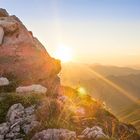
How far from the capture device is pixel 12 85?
28281mm

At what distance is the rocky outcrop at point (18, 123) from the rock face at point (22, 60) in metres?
9.26

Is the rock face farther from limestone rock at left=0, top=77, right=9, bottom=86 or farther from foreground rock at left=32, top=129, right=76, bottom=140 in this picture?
foreground rock at left=32, top=129, right=76, bottom=140

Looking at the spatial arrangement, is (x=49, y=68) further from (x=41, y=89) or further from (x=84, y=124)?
(x=84, y=124)

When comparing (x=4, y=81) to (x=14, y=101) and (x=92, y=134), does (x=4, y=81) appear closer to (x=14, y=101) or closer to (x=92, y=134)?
(x=14, y=101)

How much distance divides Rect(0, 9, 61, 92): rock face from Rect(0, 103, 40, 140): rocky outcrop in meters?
9.26

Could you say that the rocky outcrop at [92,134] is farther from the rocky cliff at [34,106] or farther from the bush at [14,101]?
the bush at [14,101]

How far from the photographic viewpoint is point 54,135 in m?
17.5

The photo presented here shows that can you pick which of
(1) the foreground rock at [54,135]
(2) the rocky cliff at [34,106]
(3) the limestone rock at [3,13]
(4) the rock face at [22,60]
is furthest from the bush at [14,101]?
(3) the limestone rock at [3,13]

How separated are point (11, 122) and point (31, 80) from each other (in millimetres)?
12143

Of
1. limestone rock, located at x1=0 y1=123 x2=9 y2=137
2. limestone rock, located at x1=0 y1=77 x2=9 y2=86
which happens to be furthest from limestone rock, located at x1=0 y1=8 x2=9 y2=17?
limestone rock, located at x1=0 y1=123 x2=9 y2=137

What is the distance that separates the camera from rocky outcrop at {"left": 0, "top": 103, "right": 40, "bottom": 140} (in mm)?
18156

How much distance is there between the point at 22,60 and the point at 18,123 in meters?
14.6

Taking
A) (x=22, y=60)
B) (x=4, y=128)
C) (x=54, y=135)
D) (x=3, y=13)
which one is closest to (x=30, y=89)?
(x=4, y=128)

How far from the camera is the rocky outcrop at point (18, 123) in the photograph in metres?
18.2
